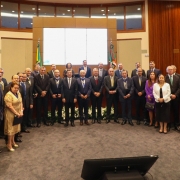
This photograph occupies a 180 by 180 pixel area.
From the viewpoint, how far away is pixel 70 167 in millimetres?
3080

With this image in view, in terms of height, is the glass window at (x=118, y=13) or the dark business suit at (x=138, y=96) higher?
the glass window at (x=118, y=13)

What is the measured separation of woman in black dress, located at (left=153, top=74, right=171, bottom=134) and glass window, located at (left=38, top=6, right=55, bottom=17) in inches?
268

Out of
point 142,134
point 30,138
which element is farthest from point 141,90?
point 30,138

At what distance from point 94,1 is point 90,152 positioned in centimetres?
770

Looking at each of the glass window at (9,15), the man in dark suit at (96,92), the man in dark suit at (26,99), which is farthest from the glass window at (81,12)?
the man in dark suit at (26,99)

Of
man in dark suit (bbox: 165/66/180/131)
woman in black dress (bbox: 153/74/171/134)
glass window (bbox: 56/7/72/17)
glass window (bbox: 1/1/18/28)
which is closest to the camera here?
woman in black dress (bbox: 153/74/171/134)

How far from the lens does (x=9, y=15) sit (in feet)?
30.8

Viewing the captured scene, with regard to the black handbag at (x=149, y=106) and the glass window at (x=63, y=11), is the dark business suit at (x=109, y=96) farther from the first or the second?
the glass window at (x=63, y=11)

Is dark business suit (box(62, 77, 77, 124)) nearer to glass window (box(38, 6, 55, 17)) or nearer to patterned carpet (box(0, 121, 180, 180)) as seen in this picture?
patterned carpet (box(0, 121, 180, 180))

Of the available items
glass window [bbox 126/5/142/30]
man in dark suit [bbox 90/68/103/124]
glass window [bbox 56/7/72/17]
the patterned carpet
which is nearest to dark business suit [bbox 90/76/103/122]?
man in dark suit [bbox 90/68/103/124]

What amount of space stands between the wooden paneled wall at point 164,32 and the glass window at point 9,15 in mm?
5905

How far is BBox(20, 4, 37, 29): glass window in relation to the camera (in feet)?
31.4

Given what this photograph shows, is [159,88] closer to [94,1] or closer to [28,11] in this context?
[94,1]

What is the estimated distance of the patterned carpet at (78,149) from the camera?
2918 millimetres
